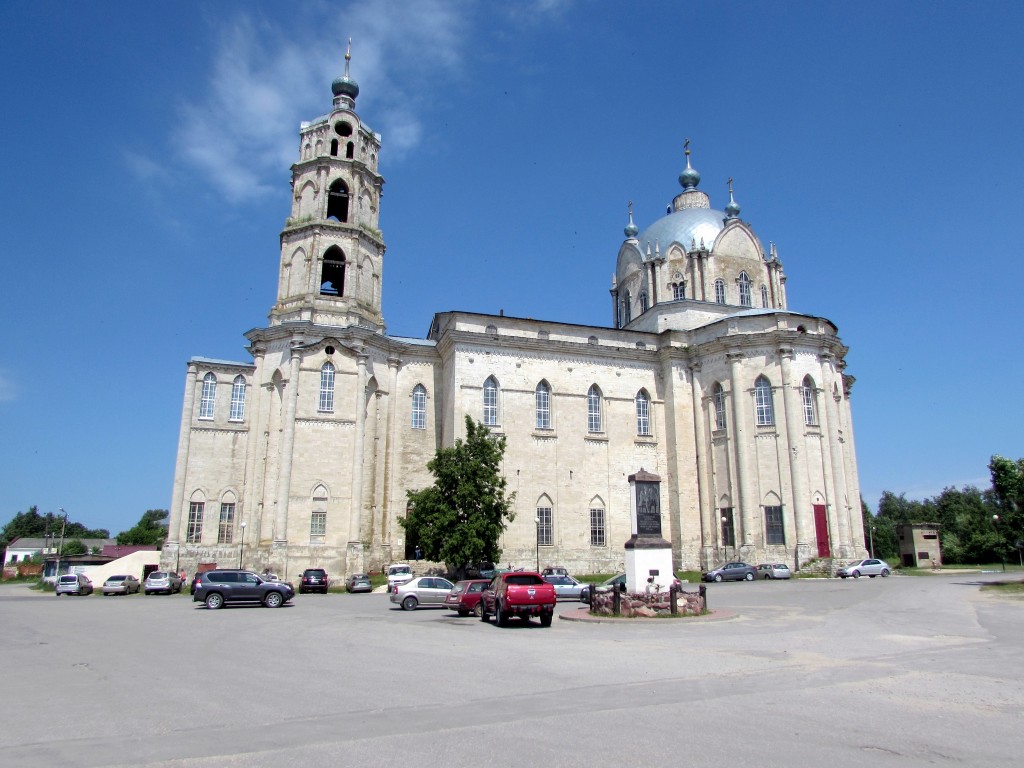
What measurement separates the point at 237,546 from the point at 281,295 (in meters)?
13.9

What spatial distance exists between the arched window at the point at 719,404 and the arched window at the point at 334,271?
22655 mm

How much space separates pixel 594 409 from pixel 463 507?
12727 mm

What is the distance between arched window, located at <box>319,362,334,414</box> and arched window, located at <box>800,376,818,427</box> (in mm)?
26406

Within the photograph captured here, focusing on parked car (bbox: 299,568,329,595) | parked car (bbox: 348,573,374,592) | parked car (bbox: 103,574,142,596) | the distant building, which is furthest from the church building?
the distant building

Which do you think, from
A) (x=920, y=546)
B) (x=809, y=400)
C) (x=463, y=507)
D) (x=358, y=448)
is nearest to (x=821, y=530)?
(x=809, y=400)

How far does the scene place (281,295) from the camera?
131 ft

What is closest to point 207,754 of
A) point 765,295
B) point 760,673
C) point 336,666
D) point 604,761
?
point 604,761

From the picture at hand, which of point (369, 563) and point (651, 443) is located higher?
point (651, 443)

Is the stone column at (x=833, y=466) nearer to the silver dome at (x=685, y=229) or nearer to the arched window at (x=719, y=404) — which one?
the arched window at (x=719, y=404)

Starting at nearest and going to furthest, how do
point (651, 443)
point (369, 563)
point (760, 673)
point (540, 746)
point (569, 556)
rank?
1. point (540, 746)
2. point (760, 673)
3. point (369, 563)
4. point (569, 556)
5. point (651, 443)

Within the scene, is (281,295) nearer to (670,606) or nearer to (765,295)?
(670,606)

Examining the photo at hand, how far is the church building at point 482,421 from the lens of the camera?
37219 millimetres

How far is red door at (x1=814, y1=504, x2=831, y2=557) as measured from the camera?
38625 mm

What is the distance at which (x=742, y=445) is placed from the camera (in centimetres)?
4025
